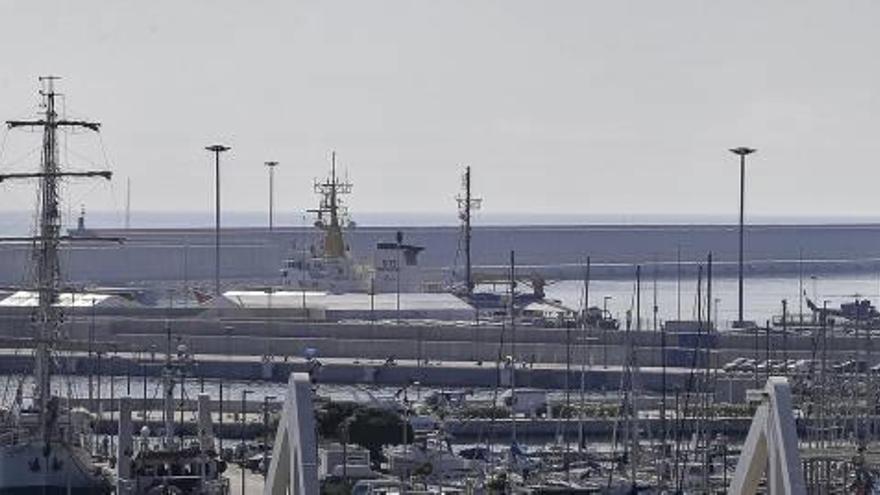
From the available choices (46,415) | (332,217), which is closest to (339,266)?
(332,217)

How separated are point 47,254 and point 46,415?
1550 mm

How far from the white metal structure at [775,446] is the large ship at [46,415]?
1266cm

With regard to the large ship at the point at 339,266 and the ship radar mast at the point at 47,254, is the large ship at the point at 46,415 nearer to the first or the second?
the ship radar mast at the point at 47,254

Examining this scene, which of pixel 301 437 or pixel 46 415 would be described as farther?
pixel 46 415

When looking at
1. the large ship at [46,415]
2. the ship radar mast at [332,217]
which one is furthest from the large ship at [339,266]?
the large ship at [46,415]

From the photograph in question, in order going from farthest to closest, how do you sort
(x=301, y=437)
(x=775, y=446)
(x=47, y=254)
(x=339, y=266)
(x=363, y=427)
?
(x=339, y=266), (x=363, y=427), (x=47, y=254), (x=301, y=437), (x=775, y=446)

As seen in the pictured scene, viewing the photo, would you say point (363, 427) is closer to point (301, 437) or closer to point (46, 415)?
point (46, 415)

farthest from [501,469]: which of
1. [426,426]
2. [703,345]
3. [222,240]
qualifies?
[222,240]

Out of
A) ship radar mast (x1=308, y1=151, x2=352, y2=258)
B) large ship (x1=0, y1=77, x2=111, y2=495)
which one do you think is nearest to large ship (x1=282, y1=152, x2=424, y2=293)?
ship radar mast (x1=308, y1=151, x2=352, y2=258)

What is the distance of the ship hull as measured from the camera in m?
31.5

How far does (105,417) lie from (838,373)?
11.7 m

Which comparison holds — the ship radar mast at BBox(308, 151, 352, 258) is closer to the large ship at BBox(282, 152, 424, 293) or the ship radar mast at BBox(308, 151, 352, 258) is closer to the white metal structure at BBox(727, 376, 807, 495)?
the large ship at BBox(282, 152, 424, 293)

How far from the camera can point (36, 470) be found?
31625 mm

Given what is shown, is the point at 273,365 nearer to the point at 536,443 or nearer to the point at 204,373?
the point at 204,373
